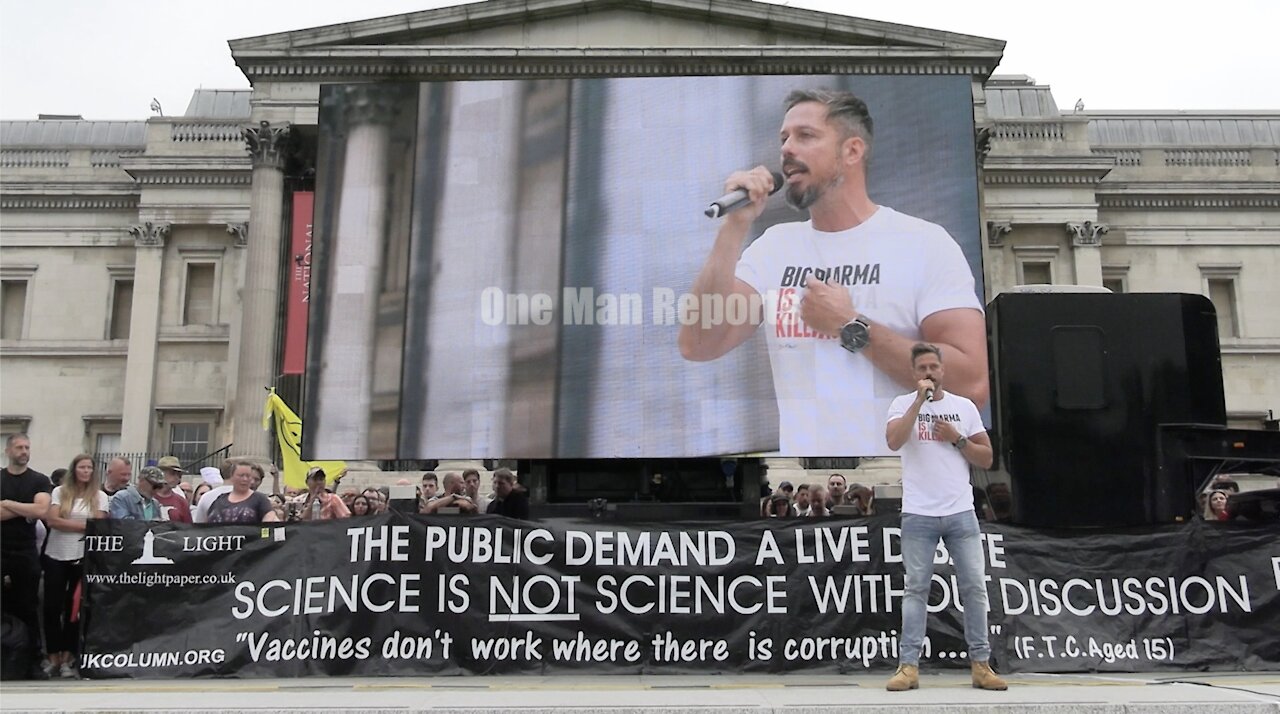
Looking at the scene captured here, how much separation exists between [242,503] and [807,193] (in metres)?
10.9

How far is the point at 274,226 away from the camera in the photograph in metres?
29.0

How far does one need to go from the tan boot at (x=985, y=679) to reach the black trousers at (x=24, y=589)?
6882 millimetres

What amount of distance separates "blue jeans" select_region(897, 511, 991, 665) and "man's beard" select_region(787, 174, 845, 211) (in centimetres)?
1096

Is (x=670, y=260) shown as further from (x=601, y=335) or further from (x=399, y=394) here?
(x=399, y=394)

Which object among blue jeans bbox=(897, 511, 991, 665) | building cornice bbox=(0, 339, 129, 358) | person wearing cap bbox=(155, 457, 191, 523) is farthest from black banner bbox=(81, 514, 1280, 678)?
building cornice bbox=(0, 339, 129, 358)

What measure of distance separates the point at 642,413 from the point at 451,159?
5.52 meters

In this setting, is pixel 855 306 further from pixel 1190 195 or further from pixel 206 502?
pixel 1190 195

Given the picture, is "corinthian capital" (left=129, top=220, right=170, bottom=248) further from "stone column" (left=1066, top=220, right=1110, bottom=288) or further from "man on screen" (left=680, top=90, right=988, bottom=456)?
"stone column" (left=1066, top=220, right=1110, bottom=288)

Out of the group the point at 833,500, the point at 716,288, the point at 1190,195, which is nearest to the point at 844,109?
the point at 716,288

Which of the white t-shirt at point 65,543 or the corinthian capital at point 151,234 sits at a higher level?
the corinthian capital at point 151,234

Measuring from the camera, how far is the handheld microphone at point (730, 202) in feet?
58.2

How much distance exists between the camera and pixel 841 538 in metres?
8.52

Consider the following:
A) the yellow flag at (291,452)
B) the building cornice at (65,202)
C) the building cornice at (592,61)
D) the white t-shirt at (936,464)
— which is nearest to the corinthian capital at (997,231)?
the building cornice at (592,61)

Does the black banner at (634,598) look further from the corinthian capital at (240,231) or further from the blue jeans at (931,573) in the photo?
the corinthian capital at (240,231)
